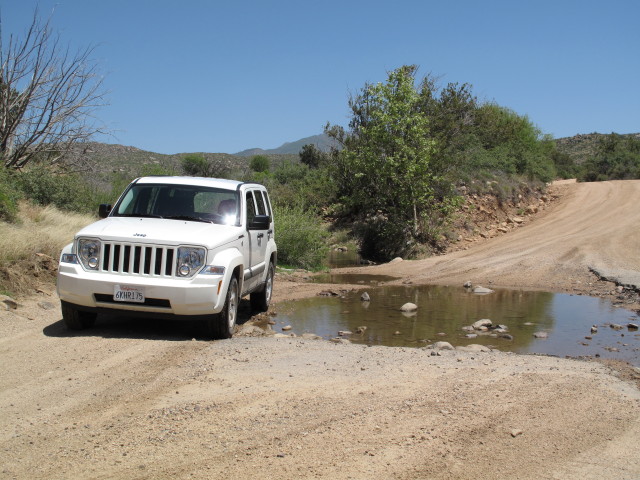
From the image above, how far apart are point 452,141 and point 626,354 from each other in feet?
65.5

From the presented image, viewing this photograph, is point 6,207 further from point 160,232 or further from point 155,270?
point 155,270

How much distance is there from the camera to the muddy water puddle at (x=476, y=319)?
32.6ft

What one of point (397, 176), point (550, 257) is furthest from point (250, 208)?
point (397, 176)

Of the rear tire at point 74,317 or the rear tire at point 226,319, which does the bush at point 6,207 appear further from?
the rear tire at point 226,319

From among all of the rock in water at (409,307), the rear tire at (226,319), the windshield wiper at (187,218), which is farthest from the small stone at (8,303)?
the rock in water at (409,307)

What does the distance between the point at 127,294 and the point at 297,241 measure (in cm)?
1204

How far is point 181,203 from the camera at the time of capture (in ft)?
30.7

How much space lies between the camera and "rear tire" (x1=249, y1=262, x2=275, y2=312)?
11.4 m

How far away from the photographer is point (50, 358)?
23.1ft

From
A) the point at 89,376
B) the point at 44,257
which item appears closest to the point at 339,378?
the point at 89,376

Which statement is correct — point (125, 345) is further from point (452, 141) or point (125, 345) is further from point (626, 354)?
point (452, 141)

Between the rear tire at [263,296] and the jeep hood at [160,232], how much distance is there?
2531mm

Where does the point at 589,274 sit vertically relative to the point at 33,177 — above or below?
below

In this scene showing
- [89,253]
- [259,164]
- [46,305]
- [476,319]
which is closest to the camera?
[89,253]
